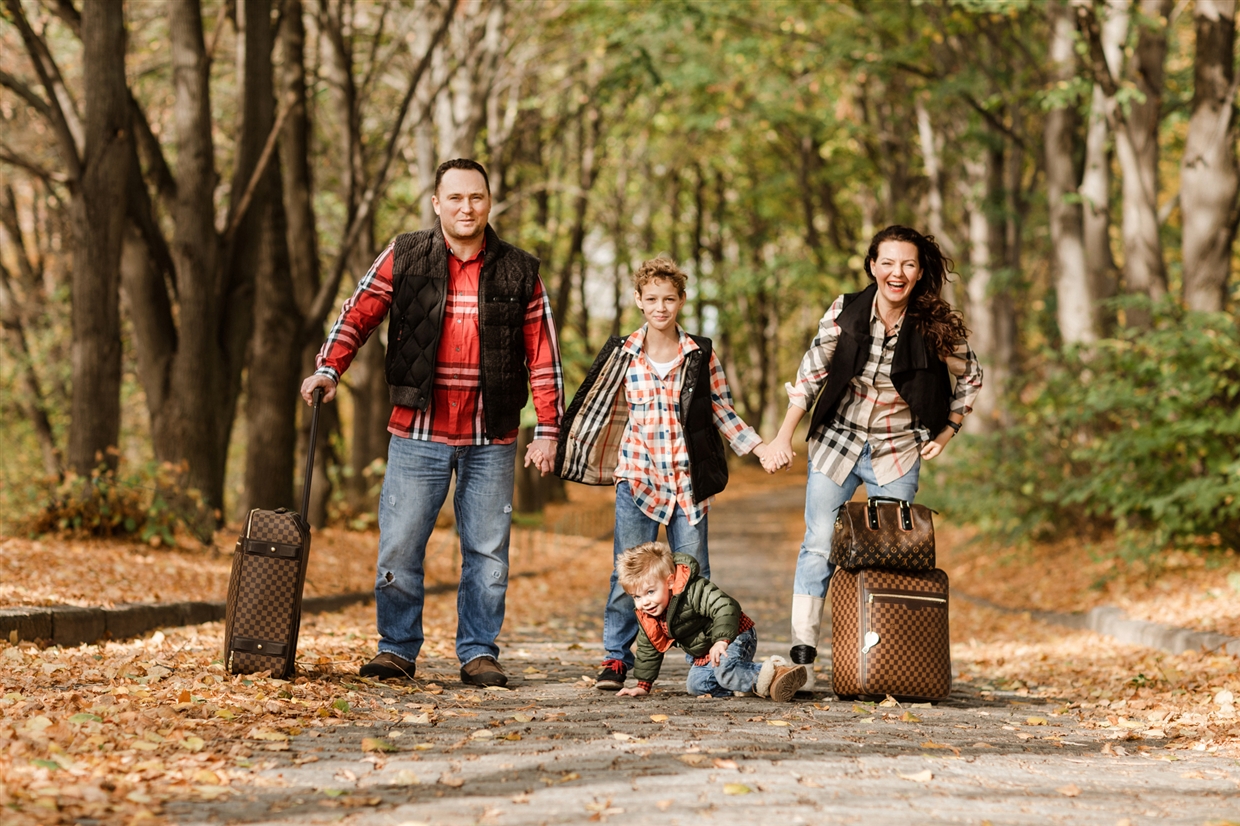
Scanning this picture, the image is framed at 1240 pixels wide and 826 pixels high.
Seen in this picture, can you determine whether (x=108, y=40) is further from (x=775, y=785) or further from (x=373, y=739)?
(x=775, y=785)

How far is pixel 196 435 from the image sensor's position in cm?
1202

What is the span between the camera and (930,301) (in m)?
6.13

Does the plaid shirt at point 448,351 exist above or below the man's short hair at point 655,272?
below

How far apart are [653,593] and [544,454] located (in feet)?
2.94

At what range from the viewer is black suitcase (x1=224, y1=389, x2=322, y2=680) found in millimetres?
5590

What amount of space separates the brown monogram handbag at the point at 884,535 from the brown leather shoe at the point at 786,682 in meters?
0.56

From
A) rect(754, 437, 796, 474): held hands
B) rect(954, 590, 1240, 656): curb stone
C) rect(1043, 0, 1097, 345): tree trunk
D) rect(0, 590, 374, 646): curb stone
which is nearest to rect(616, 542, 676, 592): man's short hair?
rect(754, 437, 796, 474): held hands

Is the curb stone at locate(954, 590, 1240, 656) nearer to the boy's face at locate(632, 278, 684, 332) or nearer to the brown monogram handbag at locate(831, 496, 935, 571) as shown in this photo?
the brown monogram handbag at locate(831, 496, 935, 571)

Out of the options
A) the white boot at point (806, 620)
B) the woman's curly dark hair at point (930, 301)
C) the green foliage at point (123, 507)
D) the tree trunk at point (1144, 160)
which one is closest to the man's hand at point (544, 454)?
the white boot at point (806, 620)

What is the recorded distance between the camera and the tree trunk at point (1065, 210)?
14.4 m

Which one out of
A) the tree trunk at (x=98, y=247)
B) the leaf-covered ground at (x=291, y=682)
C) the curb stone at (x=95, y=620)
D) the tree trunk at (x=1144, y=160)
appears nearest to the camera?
the leaf-covered ground at (x=291, y=682)

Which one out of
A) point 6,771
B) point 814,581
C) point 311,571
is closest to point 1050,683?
point 814,581

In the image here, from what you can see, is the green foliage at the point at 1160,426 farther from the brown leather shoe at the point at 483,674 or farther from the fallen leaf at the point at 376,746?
the fallen leaf at the point at 376,746

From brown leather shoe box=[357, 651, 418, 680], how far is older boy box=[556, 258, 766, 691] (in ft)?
3.01
